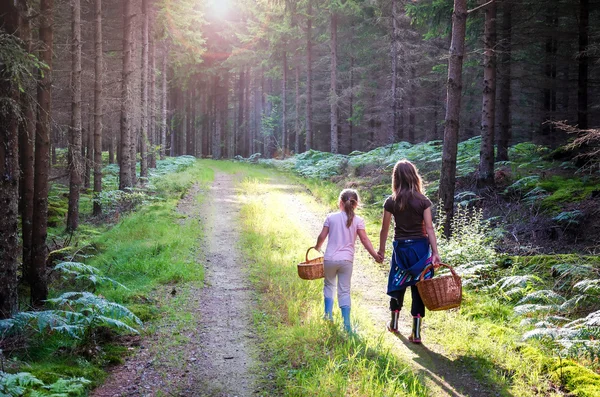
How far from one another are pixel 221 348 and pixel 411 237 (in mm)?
2912

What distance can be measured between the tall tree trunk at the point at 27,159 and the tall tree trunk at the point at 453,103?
26.8 ft

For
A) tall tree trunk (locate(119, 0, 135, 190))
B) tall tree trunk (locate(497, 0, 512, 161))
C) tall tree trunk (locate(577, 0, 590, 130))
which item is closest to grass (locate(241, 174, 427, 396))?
tall tree trunk (locate(119, 0, 135, 190))

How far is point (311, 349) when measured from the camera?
18.9ft

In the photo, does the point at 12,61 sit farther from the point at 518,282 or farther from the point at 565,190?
the point at 565,190

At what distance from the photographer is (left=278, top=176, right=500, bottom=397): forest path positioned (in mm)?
5141

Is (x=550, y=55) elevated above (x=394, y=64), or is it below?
below

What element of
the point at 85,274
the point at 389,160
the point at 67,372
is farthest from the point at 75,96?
the point at 389,160

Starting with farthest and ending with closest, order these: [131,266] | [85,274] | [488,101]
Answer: [488,101], [131,266], [85,274]

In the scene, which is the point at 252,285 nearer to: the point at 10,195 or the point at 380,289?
A: the point at 380,289

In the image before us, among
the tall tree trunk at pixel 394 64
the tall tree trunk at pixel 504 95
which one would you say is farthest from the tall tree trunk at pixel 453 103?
the tall tree trunk at pixel 394 64

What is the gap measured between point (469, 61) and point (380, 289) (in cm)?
1352

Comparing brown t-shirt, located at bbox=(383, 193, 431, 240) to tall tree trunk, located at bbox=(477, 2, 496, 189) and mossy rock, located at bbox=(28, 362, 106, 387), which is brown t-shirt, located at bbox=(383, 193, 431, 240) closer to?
mossy rock, located at bbox=(28, 362, 106, 387)

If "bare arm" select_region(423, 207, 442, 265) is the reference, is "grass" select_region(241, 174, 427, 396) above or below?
below

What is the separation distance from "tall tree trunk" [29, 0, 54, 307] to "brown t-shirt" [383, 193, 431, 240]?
5954 millimetres
